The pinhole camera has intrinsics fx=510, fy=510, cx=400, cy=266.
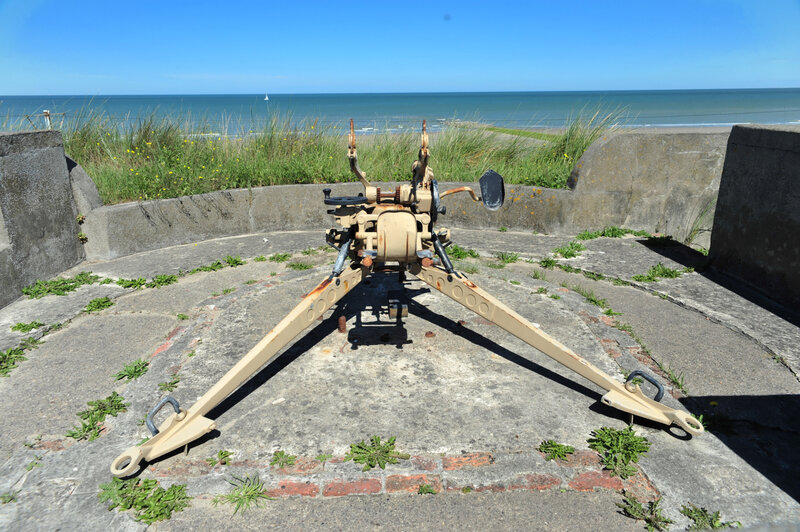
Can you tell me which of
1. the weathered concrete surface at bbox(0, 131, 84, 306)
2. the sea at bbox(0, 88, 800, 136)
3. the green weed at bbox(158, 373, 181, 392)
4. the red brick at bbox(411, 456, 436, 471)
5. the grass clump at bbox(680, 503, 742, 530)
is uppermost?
the sea at bbox(0, 88, 800, 136)

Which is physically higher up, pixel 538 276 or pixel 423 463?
pixel 538 276

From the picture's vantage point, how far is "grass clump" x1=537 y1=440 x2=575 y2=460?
2650 millimetres

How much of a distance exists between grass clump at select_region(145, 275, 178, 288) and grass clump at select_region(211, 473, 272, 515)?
10.5 ft

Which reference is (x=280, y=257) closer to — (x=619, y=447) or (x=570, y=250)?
(x=570, y=250)

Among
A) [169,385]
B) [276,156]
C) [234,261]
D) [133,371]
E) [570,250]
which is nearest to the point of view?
[169,385]

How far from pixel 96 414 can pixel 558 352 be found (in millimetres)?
2746

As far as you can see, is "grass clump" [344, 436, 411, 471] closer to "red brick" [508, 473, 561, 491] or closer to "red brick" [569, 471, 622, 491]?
"red brick" [508, 473, 561, 491]

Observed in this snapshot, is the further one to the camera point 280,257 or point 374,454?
point 280,257

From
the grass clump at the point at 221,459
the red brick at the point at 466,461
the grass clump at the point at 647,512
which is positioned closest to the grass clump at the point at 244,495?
the grass clump at the point at 221,459

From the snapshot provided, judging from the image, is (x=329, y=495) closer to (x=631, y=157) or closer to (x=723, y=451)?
(x=723, y=451)

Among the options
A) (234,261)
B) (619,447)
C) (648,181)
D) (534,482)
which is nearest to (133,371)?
(234,261)

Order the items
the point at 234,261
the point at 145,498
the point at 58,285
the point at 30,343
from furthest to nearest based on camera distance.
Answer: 1. the point at 234,261
2. the point at 58,285
3. the point at 30,343
4. the point at 145,498

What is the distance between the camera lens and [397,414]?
3.01 metres

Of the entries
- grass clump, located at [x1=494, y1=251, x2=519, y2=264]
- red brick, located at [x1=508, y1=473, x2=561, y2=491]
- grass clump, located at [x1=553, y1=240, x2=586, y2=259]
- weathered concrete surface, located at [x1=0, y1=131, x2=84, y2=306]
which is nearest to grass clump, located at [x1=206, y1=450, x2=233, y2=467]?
red brick, located at [x1=508, y1=473, x2=561, y2=491]
